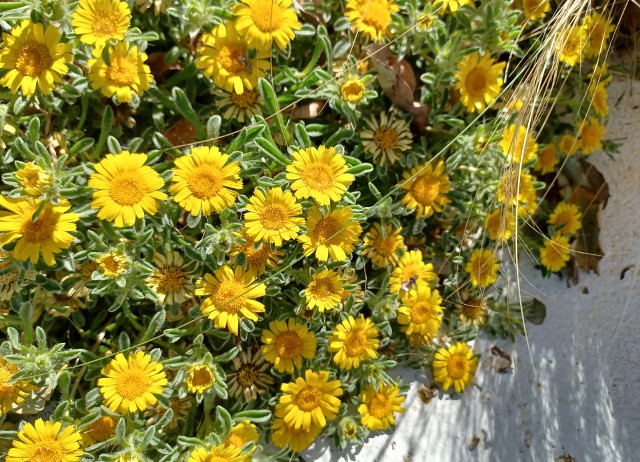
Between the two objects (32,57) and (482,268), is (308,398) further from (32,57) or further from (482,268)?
(32,57)

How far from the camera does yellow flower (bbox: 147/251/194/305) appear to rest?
2.18m

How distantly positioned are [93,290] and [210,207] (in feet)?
1.51

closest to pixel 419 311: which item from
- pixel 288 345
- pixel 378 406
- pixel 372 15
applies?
pixel 378 406

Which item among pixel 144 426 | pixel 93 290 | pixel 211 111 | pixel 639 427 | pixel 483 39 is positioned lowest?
pixel 639 427

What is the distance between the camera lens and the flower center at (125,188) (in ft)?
6.26

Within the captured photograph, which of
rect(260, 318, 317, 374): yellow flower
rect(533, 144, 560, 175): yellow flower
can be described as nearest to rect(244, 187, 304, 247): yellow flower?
rect(260, 318, 317, 374): yellow flower

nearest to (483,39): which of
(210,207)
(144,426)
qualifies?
(210,207)

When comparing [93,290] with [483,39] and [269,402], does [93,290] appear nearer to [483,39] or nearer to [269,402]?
[269,402]

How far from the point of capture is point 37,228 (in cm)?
192

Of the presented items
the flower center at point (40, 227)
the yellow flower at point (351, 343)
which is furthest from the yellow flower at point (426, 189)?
the flower center at point (40, 227)

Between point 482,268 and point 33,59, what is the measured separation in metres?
1.75

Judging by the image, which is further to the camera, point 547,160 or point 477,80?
point 547,160

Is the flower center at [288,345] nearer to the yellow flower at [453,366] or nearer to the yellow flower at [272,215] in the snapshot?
the yellow flower at [272,215]

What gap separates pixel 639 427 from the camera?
2.78 m
